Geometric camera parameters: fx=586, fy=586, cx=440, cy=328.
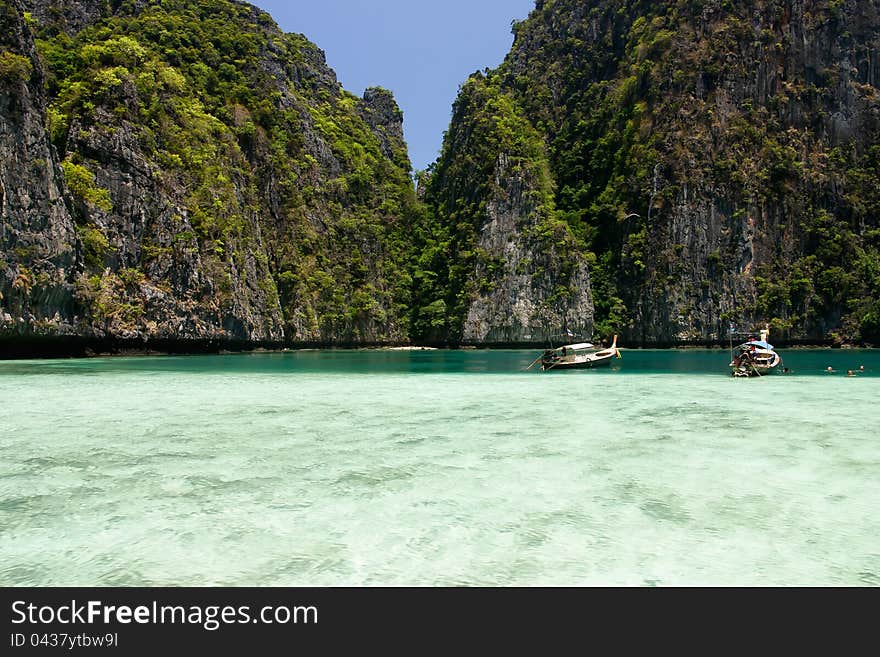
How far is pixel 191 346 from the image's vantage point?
5169 cm

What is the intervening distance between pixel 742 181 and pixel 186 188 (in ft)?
190

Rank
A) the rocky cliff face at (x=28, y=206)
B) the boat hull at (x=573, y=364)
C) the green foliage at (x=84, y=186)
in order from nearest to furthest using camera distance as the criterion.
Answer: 1. the boat hull at (x=573, y=364)
2. the rocky cliff face at (x=28, y=206)
3. the green foliage at (x=84, y=186)

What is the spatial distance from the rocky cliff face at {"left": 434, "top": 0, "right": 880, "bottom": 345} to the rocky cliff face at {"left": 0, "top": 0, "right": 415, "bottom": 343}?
18369mm

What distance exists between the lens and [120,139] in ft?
159

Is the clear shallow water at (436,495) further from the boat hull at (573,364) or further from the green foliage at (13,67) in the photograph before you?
the green foliage at (13,67)

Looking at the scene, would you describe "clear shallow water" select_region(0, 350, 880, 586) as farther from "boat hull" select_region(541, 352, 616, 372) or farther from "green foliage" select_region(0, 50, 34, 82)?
"green foliage" select_region(0, 50, 34, 82)

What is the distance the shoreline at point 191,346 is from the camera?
3939cm

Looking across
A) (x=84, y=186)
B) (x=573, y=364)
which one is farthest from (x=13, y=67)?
(x=573, y=364)

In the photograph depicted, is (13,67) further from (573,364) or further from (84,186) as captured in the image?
(573,364)

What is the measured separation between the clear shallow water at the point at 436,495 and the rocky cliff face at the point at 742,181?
53.9 m

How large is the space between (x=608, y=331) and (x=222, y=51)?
54944mm

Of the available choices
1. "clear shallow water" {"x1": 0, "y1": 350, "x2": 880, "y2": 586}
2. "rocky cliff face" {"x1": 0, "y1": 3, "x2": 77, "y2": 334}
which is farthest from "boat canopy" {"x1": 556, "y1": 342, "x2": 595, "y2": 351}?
"rocky cliff face" {"x1": 0, "y1": 3, "x2": 77, "y2": 334}

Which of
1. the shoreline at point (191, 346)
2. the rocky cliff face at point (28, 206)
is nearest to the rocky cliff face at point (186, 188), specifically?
the rocky cliff face at point (28, 206)

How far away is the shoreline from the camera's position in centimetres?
3939
